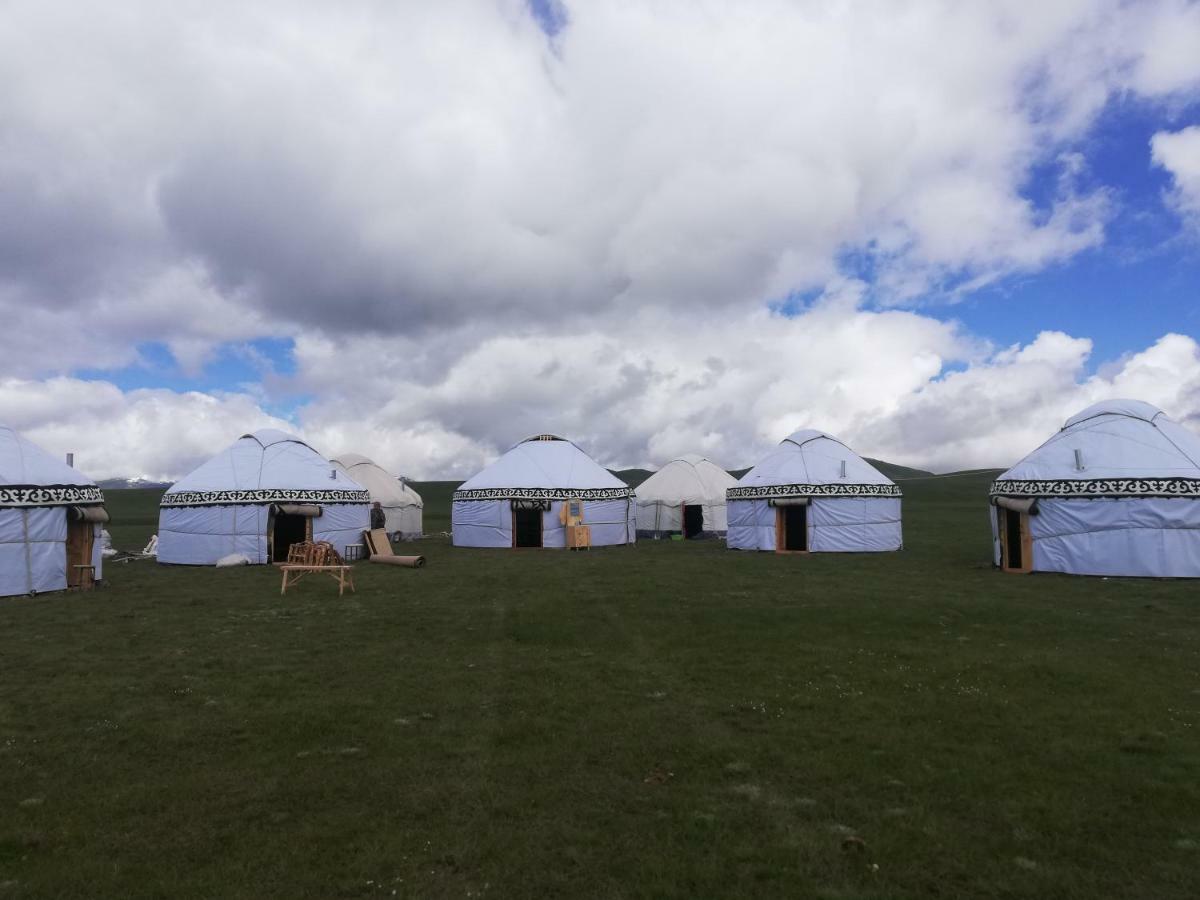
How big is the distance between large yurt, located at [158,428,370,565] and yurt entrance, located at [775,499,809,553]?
509 inches

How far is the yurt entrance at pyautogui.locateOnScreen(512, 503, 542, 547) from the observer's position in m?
25.9

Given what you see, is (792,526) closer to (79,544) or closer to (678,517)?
(678,517)

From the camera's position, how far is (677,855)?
4.03 metres

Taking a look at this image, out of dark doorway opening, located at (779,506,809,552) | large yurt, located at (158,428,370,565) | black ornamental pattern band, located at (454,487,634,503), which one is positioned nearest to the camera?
large yurt, located at (158,428,370,565)

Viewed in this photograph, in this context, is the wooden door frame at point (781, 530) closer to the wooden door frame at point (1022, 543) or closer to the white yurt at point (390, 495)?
the wooden door frame at point (1022, 543)

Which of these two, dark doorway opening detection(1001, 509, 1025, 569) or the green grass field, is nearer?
the green grass field

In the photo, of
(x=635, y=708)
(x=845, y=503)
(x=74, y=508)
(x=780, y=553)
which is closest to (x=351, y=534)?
(x=74, y=508)

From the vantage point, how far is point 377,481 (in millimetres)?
33250

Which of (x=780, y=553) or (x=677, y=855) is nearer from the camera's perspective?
(x=677, y=855)

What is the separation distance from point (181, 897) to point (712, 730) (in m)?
3.84

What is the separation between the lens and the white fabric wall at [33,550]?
14867 millimetres

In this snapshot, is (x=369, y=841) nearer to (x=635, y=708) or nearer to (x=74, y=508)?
(x=635, y=708)

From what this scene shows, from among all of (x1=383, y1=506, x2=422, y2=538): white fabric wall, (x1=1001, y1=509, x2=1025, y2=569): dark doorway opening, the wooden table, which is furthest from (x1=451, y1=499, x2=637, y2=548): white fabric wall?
(x1=1001, y1=509, x2=1025, y2=569): dark doorway opening

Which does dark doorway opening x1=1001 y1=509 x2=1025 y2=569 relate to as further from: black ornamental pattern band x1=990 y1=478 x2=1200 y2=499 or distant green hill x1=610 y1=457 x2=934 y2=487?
distant green hill x1=610 y1=457 x2=934 y2=487
